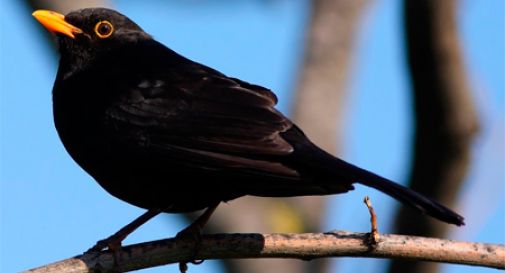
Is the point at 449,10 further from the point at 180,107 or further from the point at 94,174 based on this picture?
the point at 94,174

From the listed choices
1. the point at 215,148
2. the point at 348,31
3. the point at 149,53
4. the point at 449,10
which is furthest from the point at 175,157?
the point at 348,31

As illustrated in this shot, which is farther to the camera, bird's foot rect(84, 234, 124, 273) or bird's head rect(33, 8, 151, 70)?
bird's head rect(33, 8, 151, 70)

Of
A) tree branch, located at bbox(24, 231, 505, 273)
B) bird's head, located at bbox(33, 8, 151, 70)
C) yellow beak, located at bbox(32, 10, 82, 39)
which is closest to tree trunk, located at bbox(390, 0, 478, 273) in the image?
bird's head, located at bbox(33, 8, 151, 70)

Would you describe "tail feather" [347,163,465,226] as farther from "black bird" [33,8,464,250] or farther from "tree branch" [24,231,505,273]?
"tree branch" [24,231,505,273]

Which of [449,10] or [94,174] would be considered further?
[449,10]

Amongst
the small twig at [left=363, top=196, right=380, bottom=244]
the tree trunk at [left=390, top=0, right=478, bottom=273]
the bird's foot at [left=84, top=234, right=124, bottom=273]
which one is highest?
the tree trunk at [left=390, top=0, right=478, bottom=273]

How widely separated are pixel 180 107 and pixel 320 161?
906mm

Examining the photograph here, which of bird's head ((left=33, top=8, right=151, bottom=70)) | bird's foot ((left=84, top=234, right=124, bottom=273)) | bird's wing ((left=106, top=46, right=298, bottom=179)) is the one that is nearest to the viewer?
bird's foot ((left=84, top=234, right=124, bottom=273))

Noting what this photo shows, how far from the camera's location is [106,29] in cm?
724

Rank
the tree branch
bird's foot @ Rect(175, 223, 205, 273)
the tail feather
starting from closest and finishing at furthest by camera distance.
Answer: the tail feather < the tree branch < bird's foot @ Rect(175, 223, 205, 273)

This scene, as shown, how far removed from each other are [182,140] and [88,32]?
143 cm

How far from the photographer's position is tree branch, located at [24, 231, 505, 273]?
559cm

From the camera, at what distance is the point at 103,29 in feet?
23.7

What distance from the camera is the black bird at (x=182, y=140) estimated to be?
576 cm
